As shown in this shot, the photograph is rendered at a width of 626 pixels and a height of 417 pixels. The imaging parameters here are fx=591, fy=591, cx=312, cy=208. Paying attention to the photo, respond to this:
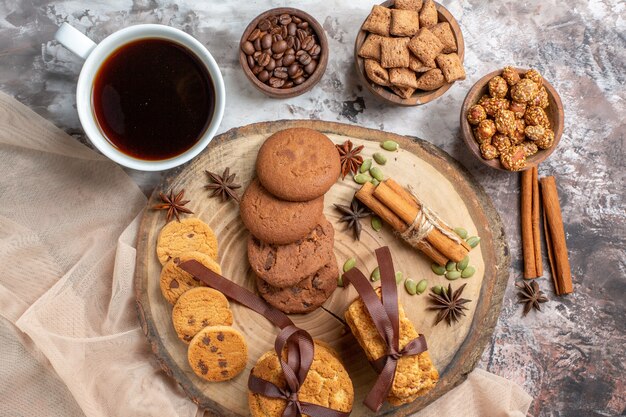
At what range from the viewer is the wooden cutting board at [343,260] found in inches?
96.7

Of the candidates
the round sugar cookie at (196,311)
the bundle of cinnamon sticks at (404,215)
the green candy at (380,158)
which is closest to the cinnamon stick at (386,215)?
the bundle of cinnamon sticks at (404,215)

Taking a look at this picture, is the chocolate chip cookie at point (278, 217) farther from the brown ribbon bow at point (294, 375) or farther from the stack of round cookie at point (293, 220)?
the brown ribbon bow at point (294, 375)

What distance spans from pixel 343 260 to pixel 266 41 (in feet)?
3.19

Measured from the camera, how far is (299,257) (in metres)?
2.36

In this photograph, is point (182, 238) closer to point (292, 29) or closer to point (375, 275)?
point (375, 275)

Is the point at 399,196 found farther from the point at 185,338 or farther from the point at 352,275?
the point at 185,338

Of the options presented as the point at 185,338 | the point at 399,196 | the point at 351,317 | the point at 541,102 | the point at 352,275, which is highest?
the point at 541,102

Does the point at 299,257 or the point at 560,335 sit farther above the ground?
the point at 299,257

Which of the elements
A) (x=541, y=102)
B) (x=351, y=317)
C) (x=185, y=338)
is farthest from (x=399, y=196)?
(x=185, y=338)

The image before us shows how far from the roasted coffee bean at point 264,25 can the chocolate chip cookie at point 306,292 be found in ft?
3.30

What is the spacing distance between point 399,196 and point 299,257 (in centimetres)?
48

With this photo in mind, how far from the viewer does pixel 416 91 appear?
8.23 ft

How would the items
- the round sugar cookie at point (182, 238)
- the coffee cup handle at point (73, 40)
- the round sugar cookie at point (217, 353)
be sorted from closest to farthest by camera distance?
1. the coffee cup handle at point (73, 40)
2. the round sugar cookie at point (217, 353)
3. the round sugar cookie at point (182, 238)

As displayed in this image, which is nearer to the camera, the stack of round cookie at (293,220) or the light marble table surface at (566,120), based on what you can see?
the stack of round cookie at (293,220)
